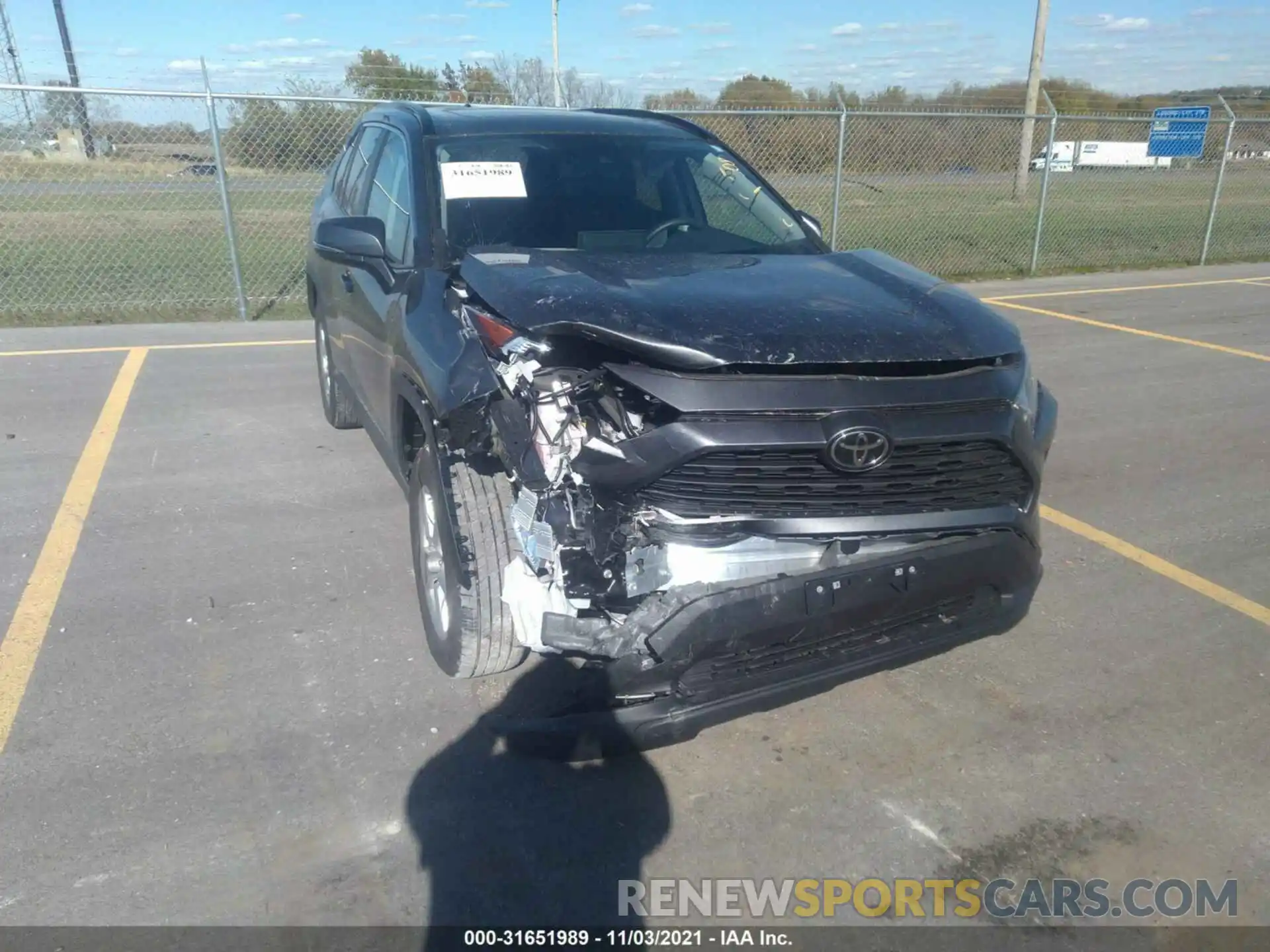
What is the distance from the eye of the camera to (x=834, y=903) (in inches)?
102

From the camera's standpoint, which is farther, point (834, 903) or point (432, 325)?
point (432, 325)

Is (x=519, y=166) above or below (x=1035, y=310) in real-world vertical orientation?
above

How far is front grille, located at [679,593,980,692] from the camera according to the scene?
2611 millimetres

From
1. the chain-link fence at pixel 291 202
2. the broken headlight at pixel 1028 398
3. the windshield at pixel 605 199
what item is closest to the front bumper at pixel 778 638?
the broken headlight at pixel 1028 398

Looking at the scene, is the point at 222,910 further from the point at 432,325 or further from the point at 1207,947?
the point at 1207,947

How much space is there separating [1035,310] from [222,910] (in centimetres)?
1010

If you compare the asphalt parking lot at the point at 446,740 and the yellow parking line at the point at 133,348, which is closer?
the asphalt parking lot at the point at 446,740

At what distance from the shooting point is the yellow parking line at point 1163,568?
13.6ft

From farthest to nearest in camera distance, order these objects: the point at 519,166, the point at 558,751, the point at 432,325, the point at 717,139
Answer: the point at 717,139, the point at 519,166, the point at 432,325, the point at 558,751

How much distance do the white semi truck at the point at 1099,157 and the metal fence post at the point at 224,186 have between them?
15.4 m

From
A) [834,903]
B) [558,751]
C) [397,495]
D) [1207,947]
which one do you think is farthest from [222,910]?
[397,495]

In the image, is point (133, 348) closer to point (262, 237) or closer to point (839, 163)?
point (262, 237)

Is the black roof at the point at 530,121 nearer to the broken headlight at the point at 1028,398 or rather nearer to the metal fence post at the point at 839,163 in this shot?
the broken headlight at the point at 1028,398

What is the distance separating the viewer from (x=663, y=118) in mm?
4996
